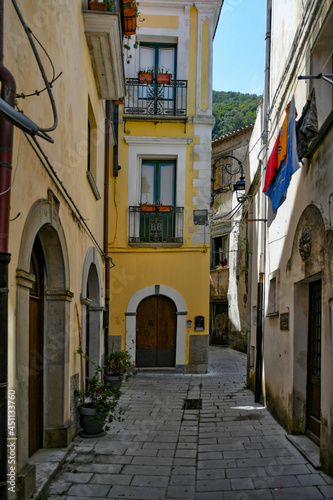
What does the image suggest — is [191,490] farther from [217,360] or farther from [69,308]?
[217,360]

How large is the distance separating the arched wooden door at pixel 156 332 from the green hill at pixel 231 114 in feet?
52.2

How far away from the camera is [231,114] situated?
28750 millimetres

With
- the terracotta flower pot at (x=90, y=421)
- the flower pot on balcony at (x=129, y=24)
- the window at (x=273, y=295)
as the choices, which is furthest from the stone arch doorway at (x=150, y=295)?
the terracotta flower pot at (x=90, y=421)

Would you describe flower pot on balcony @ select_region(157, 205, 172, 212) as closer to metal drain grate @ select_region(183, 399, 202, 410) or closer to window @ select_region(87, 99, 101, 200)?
window @ select_region(87, 99, 101, 200)

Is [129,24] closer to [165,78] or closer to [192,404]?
[165,78]

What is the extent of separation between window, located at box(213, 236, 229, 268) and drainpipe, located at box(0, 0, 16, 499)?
20.3 m

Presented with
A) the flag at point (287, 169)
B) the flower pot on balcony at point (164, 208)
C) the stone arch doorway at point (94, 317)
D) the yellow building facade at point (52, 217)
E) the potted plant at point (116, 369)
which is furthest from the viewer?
the flower pot on balcony at point (164, 208)

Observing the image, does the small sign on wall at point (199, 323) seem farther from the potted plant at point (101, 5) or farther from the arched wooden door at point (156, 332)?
the potted plant at point (101, 5)

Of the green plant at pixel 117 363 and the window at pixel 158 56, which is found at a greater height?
the window at pixel 158 56

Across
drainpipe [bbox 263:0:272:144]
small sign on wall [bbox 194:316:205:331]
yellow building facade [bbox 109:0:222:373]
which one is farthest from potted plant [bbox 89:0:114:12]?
small sign on wall [bbox 194:316:205:331]

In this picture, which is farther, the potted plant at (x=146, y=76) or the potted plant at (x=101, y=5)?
the potted plant at (x=146, y=76)

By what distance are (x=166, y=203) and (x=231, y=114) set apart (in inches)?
638

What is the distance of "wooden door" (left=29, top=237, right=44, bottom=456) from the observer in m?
5.55

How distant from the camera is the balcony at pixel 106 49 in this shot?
748cm
